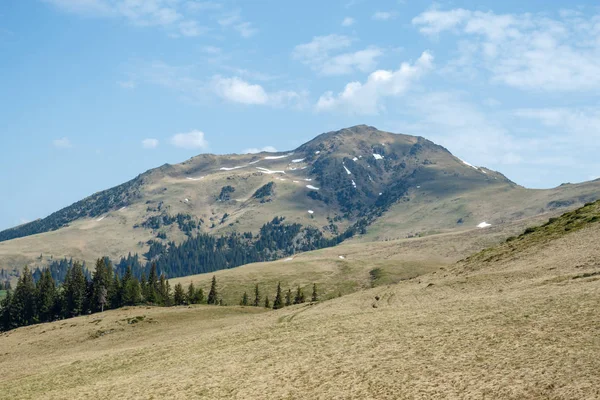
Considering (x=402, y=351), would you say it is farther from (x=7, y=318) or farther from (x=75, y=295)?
(x=7, y=318)

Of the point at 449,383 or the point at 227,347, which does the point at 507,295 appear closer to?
the point at 449,383

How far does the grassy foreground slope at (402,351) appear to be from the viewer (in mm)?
29734

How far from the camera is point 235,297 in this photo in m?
195

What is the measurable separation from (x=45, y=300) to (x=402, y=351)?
11916 centimetres

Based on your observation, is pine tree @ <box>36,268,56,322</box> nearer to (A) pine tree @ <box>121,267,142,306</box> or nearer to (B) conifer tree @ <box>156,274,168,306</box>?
(A) pine tree @ <box>121,267,142,306</box>

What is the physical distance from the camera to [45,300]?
13038 cm

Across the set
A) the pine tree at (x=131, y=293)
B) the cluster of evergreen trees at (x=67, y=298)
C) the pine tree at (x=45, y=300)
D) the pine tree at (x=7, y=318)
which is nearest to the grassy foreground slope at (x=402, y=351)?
the cluster of evergreen trees at (x=67, y=298)

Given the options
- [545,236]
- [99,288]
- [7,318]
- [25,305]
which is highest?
[545,236]

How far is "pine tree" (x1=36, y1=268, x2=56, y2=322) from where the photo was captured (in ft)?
427

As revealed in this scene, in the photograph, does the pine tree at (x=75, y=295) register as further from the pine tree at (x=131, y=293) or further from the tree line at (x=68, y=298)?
the pine tree at (x=131, y=293)

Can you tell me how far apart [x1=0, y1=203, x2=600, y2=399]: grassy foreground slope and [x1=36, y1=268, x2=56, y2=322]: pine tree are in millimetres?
56158

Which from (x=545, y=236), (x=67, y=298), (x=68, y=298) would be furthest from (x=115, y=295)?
(x=545, y=236)

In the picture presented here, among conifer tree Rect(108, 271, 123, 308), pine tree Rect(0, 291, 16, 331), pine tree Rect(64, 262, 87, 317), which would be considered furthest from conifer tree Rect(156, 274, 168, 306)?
pine tree Rect(0, 291, 16, 331)

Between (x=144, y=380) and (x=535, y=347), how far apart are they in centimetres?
3086
